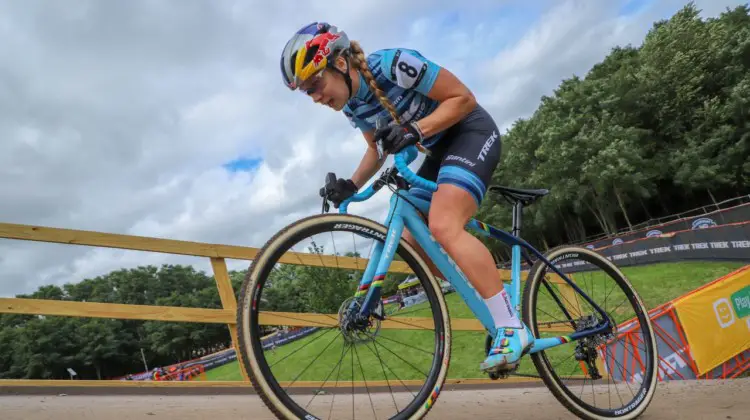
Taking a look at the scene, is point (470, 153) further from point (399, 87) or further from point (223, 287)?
point (223, 287)

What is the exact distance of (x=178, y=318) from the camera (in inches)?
171

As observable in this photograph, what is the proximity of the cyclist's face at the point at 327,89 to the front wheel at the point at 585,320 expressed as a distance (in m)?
1.72

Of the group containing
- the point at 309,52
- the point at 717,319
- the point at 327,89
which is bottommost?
the point at 717,319

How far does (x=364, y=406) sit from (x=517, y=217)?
68.1 inches

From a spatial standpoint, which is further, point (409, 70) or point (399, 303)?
point (399, 303)

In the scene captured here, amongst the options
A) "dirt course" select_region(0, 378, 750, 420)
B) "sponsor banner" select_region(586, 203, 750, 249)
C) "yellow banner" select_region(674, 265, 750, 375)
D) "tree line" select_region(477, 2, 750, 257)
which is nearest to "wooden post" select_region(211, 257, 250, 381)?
"dirt course" select_region(0, 378, 750, 420)

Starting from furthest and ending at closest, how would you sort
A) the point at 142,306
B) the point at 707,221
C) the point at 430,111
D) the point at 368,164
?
the point at 707,221, the point at 142,306, the point at 368,164, the point at 430,111

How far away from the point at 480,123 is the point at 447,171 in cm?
44

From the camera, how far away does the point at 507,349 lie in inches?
94.5

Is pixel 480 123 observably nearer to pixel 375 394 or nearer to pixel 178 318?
pixel 375 394

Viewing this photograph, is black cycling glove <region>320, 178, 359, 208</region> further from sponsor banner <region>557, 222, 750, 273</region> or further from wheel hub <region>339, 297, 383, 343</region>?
sponsor banner <region>557, 222, 750, 273</region>

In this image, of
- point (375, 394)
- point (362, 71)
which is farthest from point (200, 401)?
point (362, 71)

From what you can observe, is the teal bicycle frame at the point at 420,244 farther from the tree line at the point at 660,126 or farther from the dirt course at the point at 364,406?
the tree line at the point at 660,126

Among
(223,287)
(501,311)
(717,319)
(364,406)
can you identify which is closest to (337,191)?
(501,311)
